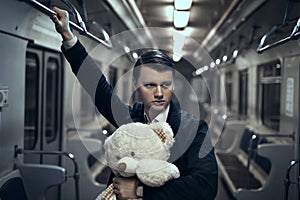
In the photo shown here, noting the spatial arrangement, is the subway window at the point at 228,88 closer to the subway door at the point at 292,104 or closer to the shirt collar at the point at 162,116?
the subway door at the point at 292,104

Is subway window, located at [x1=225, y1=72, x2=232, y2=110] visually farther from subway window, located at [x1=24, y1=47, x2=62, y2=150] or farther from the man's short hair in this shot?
the man's short hair

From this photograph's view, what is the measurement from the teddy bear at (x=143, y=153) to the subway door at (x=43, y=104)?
7.41 feet

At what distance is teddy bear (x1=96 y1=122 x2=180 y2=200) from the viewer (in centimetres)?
128

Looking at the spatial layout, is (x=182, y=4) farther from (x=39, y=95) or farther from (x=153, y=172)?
(x=153, y=172)

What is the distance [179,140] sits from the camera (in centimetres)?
137

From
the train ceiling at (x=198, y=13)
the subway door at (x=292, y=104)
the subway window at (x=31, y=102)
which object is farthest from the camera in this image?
the subway door at (x=292, y=104)

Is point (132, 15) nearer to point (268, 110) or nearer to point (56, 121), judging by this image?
point (56, 121)

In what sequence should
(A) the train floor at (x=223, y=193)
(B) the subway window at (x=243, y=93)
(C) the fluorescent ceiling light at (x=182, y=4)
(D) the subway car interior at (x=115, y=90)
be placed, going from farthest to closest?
1. (B) the subway window at (x=243, y=93)
2. (A) the train floor at (x=223, y=193)
3. (C) the fluorescent ceiling light at (x=182, y=4)
4. (D) the subway car interior at (x=115, y=90)

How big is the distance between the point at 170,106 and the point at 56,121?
2.92 metres

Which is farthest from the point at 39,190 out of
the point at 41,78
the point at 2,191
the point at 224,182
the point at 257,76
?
the point at 257,76

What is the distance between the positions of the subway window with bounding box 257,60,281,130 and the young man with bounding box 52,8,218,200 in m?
3.66

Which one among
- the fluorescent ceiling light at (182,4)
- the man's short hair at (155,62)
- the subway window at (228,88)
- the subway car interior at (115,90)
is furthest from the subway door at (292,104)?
the subway window at (228,88)

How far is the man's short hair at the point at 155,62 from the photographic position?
1362 millimetres

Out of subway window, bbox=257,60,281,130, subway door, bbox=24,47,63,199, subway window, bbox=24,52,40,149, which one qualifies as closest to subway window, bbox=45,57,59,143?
subway door, bbox=24,47,63,199
